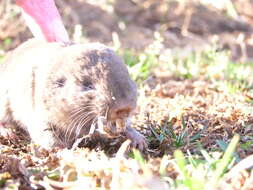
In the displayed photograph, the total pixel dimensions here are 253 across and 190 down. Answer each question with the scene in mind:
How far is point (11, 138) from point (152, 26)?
Answer: 736 centimetres

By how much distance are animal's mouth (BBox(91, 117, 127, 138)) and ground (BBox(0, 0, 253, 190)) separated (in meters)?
0.13

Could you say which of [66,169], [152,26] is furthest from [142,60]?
[152,26]

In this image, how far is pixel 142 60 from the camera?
5.51 meters

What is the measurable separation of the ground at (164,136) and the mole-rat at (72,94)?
0.14 meters

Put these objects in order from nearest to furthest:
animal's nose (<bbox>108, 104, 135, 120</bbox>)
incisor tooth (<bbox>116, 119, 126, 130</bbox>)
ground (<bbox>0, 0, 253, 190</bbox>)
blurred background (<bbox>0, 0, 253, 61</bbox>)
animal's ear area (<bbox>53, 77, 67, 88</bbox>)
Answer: ground (<bbox>0, 0, 253, 190</bbox>) < animal's nose (<bbox>108, 104, 135, 120</bbox>) < incisor tooth (<bbox>116, 119, 126, 130</bbox>) < animal's ear area (<bbox>53, 77, 67, 88</bbox>) < blurred background (<bbox>0, 0, 253, 61</bbox>)

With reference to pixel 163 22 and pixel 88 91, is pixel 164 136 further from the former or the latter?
pixel 163 22

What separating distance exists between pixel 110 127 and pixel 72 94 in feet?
1.02

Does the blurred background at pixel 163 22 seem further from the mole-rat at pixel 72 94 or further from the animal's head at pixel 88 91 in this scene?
the animal's head at pixel 88 91

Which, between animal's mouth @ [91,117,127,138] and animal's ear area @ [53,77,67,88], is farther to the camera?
animal's ear area @ [53,77,67,88]

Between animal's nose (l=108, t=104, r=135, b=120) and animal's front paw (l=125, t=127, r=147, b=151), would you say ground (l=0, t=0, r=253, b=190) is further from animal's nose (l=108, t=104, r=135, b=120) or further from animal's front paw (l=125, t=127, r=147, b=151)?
animal's nose (l=108, t=104, r=135, b=120)

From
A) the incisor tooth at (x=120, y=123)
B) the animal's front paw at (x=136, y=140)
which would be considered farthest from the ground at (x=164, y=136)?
the incisor tooth at (x=120, y=123)

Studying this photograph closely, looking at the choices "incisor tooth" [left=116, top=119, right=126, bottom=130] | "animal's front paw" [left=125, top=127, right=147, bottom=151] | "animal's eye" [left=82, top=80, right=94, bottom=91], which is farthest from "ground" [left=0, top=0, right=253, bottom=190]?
"animal's eye" [left=82, top=80, right=94, bottom=91]

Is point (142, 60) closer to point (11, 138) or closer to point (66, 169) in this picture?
point (11, 138)

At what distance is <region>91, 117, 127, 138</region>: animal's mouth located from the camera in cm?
308
